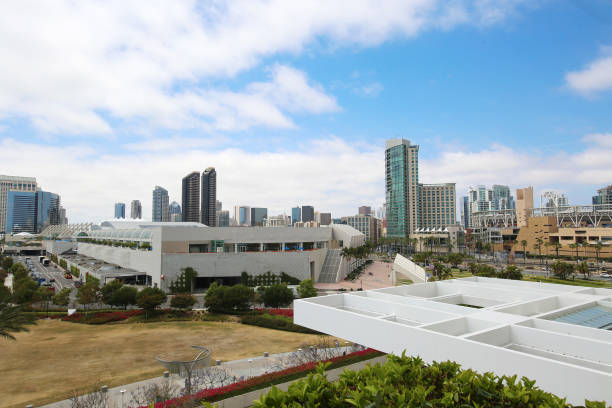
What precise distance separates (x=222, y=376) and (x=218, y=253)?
33.2m

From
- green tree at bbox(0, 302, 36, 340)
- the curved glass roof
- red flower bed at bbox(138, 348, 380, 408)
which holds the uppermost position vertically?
the curved glass roof

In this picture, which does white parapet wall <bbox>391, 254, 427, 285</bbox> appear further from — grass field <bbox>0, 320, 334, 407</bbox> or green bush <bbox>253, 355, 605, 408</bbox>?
green bush <bbox>253, 355, 605, 408</bbox>

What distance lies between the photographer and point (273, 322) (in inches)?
1383

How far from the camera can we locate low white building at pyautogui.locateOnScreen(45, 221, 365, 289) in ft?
176

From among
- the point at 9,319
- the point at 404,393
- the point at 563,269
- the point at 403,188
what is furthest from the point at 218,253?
the point at 403,188

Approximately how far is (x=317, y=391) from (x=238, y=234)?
175 ft

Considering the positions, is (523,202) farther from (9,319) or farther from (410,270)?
(9,319)

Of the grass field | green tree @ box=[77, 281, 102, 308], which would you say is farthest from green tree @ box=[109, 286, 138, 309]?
the grass field

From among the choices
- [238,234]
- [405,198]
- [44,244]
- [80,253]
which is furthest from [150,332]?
[405,198]

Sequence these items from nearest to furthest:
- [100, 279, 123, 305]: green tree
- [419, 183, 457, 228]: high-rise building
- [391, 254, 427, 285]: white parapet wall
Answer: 1. [100, 279, 123, 305]: green tree
2. [391, 254, 427, 285]: white parapet wall
3. [419, 183, 457, 228]: high-rise building

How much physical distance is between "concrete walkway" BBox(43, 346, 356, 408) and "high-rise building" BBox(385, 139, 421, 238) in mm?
143315

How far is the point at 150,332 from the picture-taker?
33312mm

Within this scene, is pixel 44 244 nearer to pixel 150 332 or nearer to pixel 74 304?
pixel 74 304

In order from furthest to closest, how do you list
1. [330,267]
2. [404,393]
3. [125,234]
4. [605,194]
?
[605,194]
[125,234]
[330,267]
[404,393]
